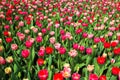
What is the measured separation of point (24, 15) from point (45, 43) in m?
1.79

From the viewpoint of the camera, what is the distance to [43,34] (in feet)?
15.3

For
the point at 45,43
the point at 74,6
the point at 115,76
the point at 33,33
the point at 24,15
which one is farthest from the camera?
the point at 74,6

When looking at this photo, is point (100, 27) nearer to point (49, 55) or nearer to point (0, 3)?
point (49, 55)

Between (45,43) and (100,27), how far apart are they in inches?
45.8

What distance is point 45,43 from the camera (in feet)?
14.2

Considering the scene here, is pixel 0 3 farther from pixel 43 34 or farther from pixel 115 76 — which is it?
pixel 115 76

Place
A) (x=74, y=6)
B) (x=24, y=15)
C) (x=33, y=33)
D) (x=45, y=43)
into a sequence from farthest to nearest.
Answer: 1. (x=74, y=6)
2. (x=24, y=15)
3. (x=33, y=33)
4. (x=45, y=43)

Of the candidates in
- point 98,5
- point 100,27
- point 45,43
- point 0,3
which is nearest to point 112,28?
point 100,27

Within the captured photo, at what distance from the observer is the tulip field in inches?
131

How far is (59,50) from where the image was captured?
12.1 ft

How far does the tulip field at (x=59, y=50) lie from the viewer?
3326 mm

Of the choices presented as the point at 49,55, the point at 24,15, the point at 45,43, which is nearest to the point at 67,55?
the point at 49,55

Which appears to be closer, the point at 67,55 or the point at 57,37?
the point at 67,55

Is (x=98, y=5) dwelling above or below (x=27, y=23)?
below
